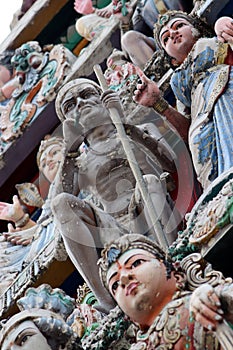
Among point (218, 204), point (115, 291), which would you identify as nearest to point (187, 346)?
point (115, 291)

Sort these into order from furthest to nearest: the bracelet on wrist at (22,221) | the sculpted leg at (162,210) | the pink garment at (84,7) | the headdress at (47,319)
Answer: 1. the pink garment at (84,7)
2. the bracelet on wrist at (22,221)
3. the sculpted leg at (162,210)
4. the headdress at (47,319)

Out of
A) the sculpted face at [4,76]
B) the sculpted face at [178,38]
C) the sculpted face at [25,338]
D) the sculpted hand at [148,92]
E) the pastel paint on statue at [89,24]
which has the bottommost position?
the sculpted face at [4,76]

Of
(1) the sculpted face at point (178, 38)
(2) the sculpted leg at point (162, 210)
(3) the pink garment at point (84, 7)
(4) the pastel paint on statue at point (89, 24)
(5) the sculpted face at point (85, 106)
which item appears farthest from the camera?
(3) the pink garment at point (84, 7)

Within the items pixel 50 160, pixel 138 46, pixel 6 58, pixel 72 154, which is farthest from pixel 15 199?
pixel 72 154

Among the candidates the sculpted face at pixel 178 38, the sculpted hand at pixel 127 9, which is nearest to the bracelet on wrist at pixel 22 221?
the sculpted hand at pixel 127 9

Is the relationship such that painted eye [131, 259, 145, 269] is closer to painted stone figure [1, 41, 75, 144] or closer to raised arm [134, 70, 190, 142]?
raised arm [134, 70, 190, 142]

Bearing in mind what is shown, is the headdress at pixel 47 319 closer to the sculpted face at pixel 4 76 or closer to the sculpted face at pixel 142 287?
the sculpted face at pixel 142 287

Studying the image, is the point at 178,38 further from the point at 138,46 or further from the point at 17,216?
the point at 17,216

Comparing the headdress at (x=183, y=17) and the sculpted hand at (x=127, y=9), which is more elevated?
the headdress at (x=183, y=17)

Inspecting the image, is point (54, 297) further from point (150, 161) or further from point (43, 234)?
point (43, 234)

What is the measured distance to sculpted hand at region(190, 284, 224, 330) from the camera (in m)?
6.53

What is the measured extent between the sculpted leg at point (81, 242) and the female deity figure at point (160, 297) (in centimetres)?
96

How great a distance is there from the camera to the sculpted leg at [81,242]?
8.44 meters

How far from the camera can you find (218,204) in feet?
25.1
